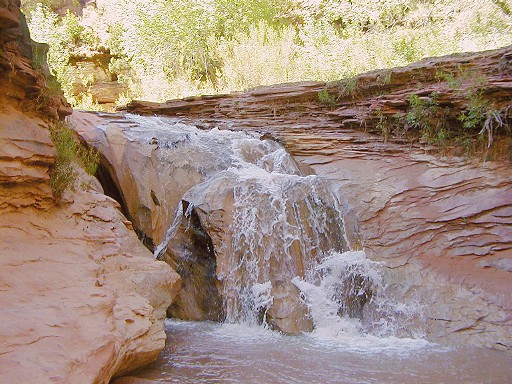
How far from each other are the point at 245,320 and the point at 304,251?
3.87ft

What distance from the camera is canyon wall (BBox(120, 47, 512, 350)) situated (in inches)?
209

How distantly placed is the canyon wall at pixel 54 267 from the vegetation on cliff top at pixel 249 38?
8.45 m

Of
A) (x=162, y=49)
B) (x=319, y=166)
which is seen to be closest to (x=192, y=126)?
(x=319, y=166)

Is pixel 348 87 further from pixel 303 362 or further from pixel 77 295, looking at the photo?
pixel 77 295

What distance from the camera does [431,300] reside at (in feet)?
17.5

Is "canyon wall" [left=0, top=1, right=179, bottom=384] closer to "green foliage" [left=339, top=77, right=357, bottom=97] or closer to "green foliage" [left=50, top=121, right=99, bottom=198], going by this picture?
"green foliage" [left=50, top=121, right=99, bottom=198]

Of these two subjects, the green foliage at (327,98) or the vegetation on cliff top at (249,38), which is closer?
the green foliage at (327,98)

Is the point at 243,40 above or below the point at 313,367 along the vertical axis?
above

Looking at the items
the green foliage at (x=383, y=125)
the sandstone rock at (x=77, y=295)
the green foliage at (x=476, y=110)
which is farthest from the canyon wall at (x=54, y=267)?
the green foliage at (x=476, y=110)

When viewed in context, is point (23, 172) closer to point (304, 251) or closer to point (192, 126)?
point (304, 251)

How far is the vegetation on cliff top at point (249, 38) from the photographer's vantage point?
38.9ft

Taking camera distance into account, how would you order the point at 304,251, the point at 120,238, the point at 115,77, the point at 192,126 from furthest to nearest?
the point at 115,77 < the point at 192,126 < the point at 304,251 < the point at 120,238

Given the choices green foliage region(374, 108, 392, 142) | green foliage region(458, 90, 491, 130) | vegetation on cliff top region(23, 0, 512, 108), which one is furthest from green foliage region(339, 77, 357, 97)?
vegetation on cliff top region(23, 0, 512, 108)

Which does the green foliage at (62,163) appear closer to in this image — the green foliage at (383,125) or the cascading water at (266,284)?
the cascading water at (266,284)
